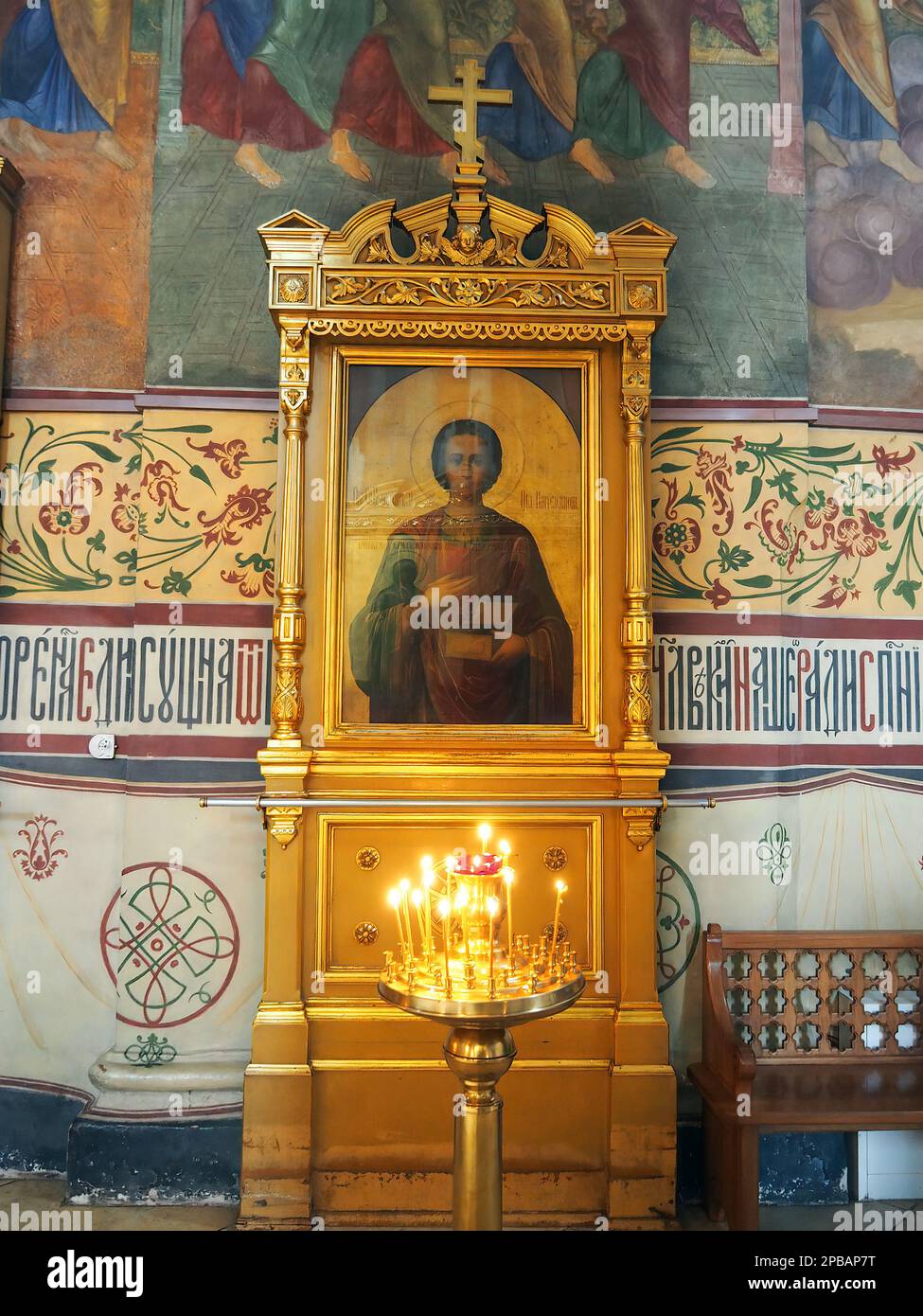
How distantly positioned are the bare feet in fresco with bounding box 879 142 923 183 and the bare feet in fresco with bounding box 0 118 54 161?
11.7 feet

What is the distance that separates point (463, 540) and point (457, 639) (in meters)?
0.38

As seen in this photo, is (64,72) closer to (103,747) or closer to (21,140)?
(21,140)

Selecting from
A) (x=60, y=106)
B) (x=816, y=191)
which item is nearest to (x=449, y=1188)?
(x=816, y=191)

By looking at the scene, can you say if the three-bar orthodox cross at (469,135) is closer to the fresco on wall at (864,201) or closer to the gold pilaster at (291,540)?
the gold pilaster at (291,540)

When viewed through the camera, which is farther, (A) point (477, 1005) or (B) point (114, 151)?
(B) point (114, 151)

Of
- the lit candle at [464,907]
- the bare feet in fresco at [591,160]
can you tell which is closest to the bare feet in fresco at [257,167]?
the bare feet in fresco at [591,160]

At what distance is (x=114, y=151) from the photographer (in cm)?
427

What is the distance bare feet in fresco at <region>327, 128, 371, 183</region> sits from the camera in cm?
424

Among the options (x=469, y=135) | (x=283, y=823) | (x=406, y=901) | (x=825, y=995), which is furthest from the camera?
(x=825, y=995)

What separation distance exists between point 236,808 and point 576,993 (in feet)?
6.01

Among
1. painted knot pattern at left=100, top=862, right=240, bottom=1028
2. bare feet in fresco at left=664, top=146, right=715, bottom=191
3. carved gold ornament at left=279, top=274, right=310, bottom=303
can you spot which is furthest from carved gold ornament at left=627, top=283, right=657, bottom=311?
painted knot pattern at left=100, top=862, right=240, bottom=1028

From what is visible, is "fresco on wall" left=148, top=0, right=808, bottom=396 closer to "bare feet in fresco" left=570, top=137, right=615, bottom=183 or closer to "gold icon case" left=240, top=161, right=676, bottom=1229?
"bare feet in fresco" left=570, top=137, right=615, bottom=183

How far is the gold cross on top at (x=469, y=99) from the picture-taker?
3.74 metres

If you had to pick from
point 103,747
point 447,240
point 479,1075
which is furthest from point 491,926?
point 447,240
